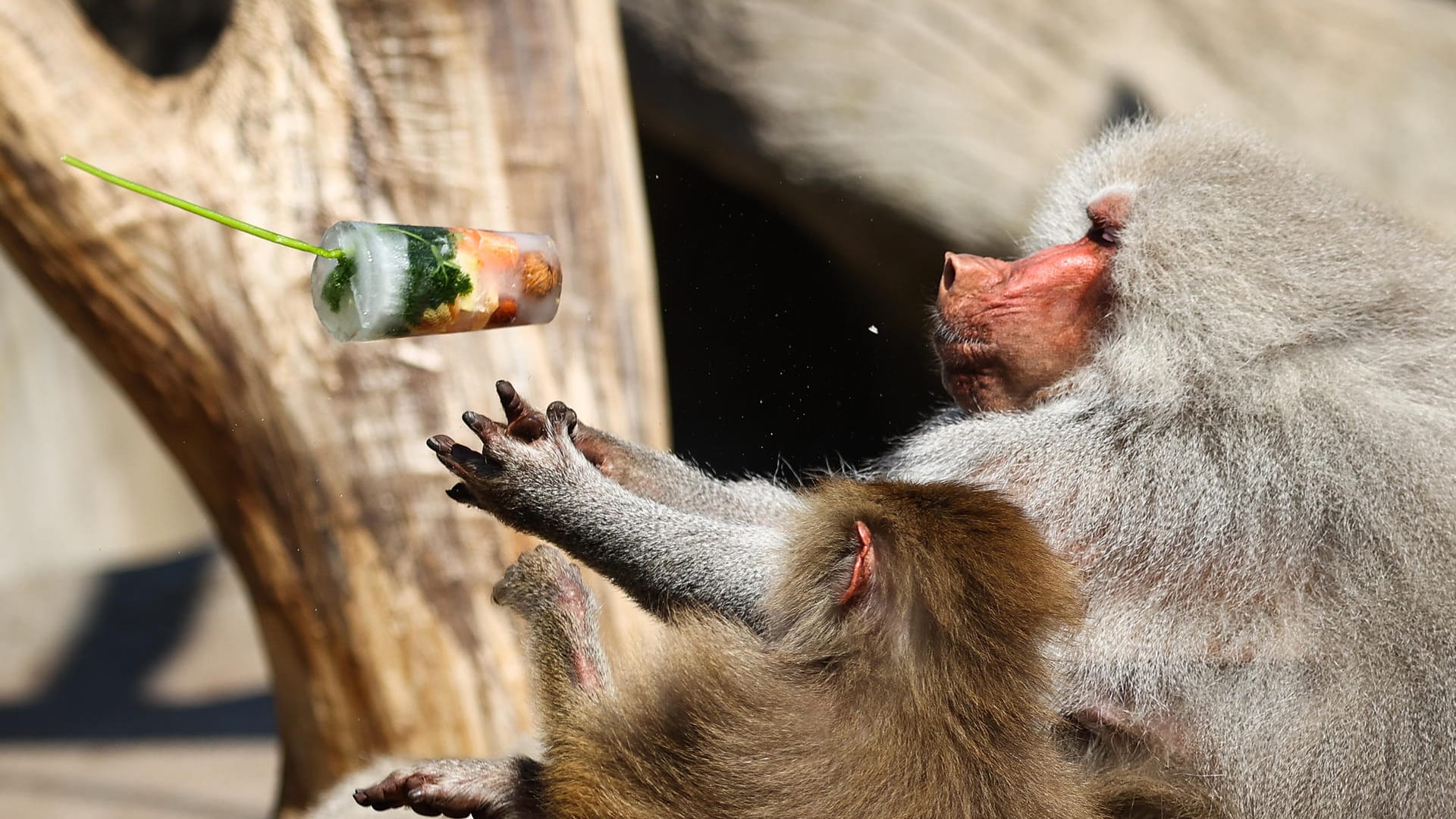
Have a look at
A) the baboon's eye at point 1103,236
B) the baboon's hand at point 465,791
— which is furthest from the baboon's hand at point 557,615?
the baboon's eye at point 1103,236

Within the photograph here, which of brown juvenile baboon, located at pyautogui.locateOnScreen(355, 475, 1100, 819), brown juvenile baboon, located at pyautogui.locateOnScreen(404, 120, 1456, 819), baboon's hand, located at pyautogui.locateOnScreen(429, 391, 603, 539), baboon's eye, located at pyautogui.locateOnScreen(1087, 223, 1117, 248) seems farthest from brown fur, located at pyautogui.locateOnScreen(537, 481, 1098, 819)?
baboon's eye, located at pyautogui.locateOnScreen(1087, 223, 1117, 248)

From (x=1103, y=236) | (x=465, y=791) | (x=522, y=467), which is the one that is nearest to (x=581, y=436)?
(x=522, y=467)

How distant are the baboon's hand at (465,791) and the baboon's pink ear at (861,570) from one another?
0.73 metres

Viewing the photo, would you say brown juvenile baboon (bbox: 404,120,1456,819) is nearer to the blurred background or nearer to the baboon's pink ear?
the baboon's pink ear

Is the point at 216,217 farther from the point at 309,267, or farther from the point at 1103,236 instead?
the point at 1103,236

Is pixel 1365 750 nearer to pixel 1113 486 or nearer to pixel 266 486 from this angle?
pixel 1113 486

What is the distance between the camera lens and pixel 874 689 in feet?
5.72

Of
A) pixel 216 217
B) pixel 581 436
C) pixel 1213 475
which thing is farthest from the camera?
pixel 581 436

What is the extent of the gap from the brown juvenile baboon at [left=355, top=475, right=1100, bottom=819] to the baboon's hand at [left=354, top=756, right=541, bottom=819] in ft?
0.81

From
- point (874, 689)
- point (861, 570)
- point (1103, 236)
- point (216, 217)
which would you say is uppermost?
point (1103, 236)

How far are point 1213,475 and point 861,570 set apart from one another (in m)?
0.72

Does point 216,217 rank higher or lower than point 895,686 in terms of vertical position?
higher

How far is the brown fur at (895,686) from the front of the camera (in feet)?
5.62

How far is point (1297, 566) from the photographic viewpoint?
2021 mm
